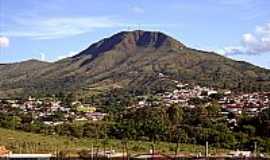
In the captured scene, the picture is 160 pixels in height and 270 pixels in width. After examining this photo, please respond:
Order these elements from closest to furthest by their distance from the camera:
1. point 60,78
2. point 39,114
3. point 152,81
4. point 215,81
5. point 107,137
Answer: point 107,137 → point 39,114 → point 215,81 → point 152,81 → point 60,78

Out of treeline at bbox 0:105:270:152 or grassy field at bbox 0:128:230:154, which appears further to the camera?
treeline at bbox 0:105:270:152

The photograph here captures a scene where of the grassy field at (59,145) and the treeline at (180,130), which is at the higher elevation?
the treeline at (180,130)

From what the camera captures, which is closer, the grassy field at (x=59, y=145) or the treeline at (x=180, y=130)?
the grassy field at (x=59, y=145)

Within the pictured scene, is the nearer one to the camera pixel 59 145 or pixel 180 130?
pixel 59 145

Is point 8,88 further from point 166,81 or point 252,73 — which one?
point 252,73

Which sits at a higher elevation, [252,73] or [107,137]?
[252,73]

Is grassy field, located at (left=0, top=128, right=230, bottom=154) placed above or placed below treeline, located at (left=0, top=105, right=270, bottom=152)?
below

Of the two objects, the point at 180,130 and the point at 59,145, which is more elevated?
the point at 180,130

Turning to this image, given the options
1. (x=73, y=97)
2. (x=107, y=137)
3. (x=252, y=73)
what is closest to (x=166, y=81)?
(x=252, y=73)
